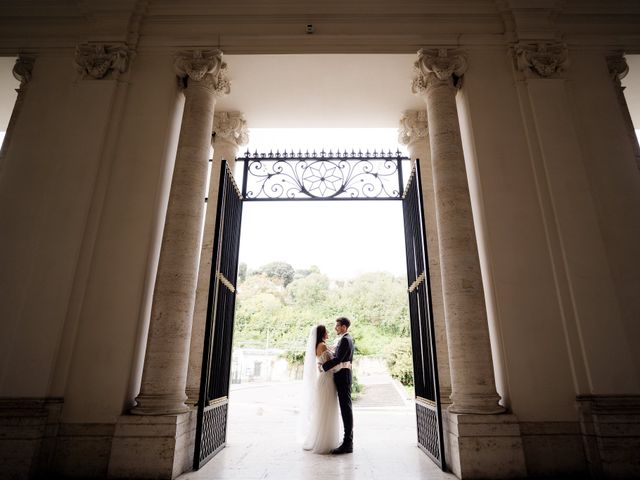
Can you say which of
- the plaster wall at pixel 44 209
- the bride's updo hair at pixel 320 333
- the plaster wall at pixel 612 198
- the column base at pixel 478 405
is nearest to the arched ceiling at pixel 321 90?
the plaster wall at pixel 44 209

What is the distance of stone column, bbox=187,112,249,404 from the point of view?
5.85 meters

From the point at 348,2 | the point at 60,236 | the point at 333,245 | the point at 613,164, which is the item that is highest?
the point at 333,245


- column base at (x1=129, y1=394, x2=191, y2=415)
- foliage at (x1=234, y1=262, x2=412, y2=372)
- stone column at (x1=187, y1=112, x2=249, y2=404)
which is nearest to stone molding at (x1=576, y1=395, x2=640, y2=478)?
column base at (x1=129, y1=394, x2=191, y2=415)

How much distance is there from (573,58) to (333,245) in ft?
123

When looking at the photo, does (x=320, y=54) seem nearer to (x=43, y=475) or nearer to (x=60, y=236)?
(x=60, y=236)

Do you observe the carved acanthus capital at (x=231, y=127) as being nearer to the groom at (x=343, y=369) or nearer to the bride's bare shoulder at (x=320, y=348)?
the bride's bare shoulder at (x=320, y=348)

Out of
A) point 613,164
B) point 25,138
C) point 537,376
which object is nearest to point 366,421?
point 537,376

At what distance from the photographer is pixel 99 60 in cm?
577

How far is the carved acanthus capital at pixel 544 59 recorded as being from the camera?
571 centimetres

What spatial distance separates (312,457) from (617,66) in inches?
296

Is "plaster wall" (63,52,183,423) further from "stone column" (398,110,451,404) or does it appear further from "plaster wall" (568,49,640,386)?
"plaster wall" (568,49,640,386)

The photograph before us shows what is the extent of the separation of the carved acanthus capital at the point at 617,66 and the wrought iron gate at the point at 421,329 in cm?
342

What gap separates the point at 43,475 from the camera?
4.00 m

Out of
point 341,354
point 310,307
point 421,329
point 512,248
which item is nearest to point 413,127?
point 512,248
